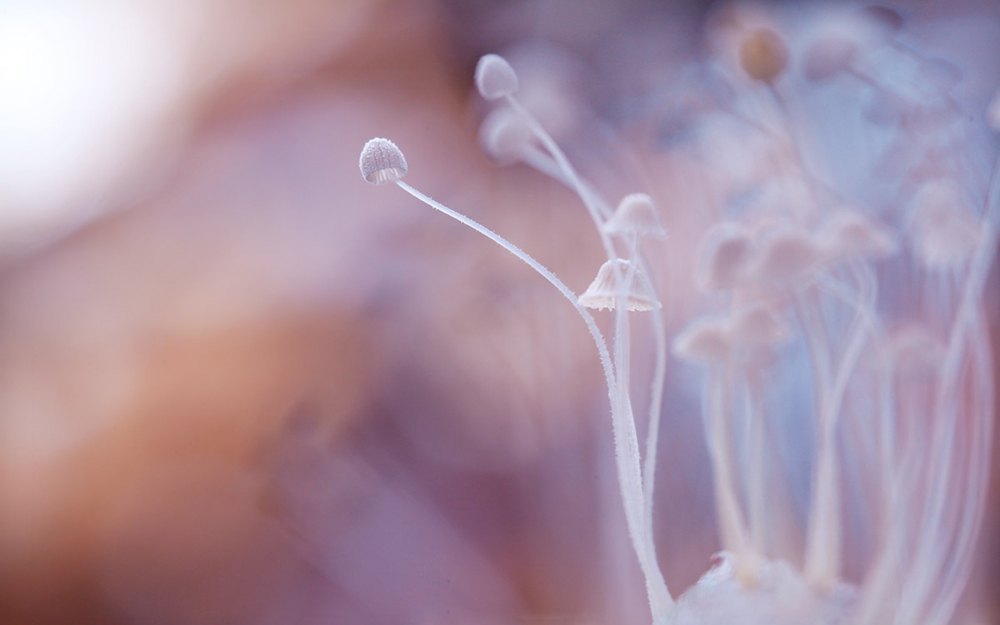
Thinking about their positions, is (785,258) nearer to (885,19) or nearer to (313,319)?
(885,19)

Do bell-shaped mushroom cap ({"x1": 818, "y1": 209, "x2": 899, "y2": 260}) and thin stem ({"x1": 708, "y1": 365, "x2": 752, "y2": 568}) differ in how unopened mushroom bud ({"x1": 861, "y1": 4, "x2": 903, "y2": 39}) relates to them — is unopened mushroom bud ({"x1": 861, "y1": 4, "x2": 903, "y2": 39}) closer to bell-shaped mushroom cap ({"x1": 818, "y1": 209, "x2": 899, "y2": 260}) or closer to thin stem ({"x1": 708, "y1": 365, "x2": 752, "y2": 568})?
bell-shaped mushroom cap ({"x1": 818, "y1": 209, "x2": 899, "y2": 260})

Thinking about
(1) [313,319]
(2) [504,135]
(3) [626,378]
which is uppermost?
(2) [504,135]

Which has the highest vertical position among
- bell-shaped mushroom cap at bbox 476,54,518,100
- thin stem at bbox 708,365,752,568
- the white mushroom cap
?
bell-shaped mushroom cap at bbox 476,54,518,100

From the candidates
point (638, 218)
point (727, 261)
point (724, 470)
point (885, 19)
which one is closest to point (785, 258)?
point (727, 261)

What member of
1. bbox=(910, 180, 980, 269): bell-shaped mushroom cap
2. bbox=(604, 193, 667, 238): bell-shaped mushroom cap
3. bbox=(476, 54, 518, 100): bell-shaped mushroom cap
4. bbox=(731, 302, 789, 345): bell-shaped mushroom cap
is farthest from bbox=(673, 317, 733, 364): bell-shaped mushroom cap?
bbox=(476, 54, 518, 100): bell-shaped mushroom cap

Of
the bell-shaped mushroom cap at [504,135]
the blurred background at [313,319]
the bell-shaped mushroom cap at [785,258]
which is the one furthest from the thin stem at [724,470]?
the bell-shaped mushroom cap at [504,135]

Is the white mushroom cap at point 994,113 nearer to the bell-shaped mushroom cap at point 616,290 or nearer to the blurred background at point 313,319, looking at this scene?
the blurred background at point 313,319

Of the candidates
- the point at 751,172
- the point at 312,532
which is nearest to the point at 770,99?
the point at 751,172
